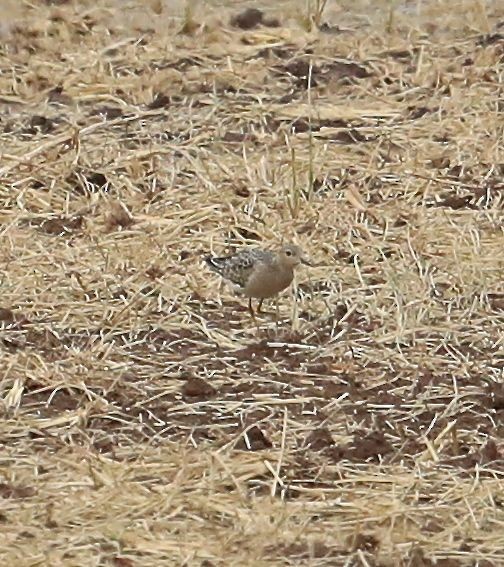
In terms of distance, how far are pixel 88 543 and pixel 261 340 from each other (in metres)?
1.88

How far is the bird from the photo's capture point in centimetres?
730

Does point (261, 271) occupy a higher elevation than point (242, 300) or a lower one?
higher

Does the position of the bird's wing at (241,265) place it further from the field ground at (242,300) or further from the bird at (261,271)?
the field ground at (242,300)

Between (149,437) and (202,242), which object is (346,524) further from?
(202,242)

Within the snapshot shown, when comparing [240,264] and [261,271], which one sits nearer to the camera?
[261,271]

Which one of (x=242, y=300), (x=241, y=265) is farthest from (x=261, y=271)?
(x=242, y=300)

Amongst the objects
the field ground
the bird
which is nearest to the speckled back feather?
the bird

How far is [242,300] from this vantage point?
25.4 ft

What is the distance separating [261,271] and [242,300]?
0.46m

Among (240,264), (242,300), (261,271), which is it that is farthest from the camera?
(242,300)

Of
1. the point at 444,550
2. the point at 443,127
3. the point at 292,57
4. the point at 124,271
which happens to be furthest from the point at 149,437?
the point at 292,57

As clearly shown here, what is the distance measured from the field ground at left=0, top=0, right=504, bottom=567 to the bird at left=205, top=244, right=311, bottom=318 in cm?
14

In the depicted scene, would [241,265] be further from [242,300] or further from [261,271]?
[242,300]

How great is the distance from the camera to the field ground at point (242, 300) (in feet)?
18.6
